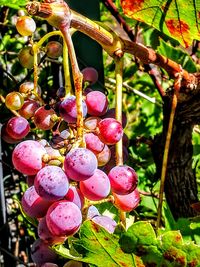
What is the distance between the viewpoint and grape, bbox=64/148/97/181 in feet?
1.78

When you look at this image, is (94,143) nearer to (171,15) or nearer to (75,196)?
(75,196)

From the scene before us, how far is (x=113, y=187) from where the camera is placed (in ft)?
1.94

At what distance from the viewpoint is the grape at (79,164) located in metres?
0.54

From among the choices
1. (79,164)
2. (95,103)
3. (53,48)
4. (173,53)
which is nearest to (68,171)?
(79,164)

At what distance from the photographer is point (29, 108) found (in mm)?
696

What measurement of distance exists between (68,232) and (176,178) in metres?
0.47

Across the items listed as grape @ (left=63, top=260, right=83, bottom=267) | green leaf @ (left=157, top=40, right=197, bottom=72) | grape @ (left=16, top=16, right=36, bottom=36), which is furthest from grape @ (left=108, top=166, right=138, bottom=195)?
green leaf @ (left=157, top=40, right=197, bottom=72)

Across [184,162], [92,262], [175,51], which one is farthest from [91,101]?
[175,51]

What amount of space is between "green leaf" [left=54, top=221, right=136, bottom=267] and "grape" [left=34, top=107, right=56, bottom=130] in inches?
5.5

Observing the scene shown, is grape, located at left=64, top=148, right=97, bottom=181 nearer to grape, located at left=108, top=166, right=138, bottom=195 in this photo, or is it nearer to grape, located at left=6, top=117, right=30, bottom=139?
grape, located at left=108, top=166, right=138, bottom=195

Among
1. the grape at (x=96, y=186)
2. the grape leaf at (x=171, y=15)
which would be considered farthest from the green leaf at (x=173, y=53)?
the grape at (x=96, y=186)

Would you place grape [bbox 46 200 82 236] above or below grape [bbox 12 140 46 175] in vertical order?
below

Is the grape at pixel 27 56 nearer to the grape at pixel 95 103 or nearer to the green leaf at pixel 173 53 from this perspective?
the grape at pixel 95 103

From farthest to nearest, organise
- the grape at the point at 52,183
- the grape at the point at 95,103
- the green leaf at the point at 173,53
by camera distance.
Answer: the green leaf at the point at 173,53, the grape at the point at 95,103, the grape at the point at 52,183
